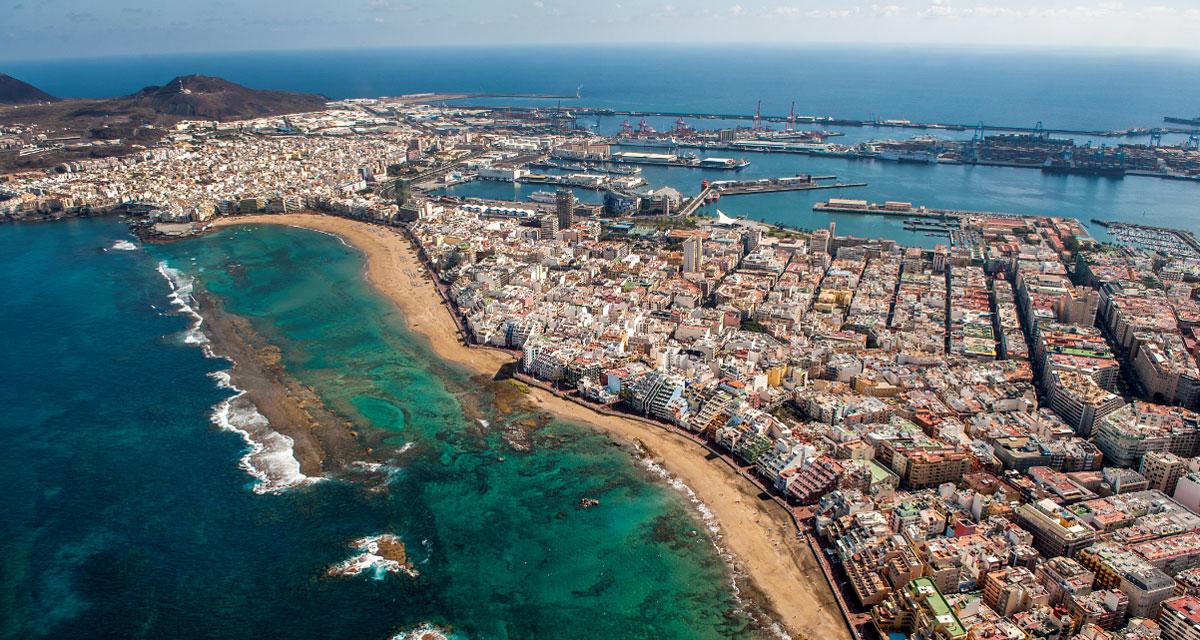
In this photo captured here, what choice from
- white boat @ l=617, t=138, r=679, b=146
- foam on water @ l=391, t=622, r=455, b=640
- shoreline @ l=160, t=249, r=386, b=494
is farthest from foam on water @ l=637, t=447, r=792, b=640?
white boat @ l=617, t=138, r=679, b=146

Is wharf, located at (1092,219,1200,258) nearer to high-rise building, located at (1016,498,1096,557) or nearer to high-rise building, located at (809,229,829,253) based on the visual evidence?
high-rise building, located at (809,229,829,253)

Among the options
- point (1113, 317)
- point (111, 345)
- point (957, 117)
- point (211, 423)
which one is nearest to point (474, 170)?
point (111, 345)

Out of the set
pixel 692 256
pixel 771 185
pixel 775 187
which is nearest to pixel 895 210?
pixel 775 187

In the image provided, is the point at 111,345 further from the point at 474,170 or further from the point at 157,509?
the point at 474,170

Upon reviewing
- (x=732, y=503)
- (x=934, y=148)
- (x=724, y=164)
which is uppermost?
(x=934, y=148)

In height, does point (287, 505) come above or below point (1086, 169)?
below

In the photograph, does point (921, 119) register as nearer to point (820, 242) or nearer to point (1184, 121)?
point (1184, 121)
